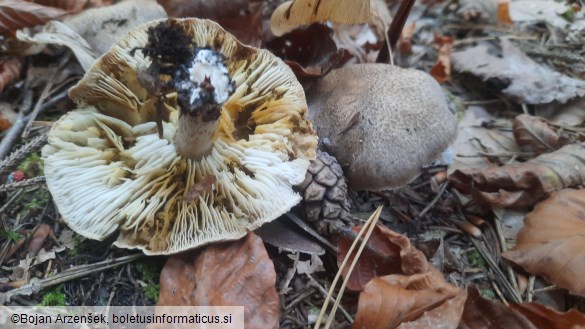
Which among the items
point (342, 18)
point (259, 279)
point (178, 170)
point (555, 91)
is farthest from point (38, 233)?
point (555, 91)

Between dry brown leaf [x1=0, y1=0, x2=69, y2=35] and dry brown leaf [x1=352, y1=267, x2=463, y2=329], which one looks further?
dry brown leaf [x1=0, y1=0, x2=69, y2=35]

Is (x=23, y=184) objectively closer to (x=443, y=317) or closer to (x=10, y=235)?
(x=10, y=235)

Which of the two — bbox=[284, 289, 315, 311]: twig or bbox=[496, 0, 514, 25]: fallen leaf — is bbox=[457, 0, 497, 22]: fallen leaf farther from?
bbox=[284, 289, 315, 311]: twig

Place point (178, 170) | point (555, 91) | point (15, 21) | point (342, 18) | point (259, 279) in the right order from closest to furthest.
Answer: point (259, 279)
point (178, 170)
point (342, 18)
point (15, 21)
point (555, 91)

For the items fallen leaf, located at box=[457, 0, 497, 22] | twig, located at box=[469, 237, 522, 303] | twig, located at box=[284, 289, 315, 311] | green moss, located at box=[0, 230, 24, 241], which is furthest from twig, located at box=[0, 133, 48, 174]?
fallen leaf, located at box=[457, 0, 497, 22]

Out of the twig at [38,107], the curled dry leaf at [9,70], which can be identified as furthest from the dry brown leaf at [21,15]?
the twig at [38,107]

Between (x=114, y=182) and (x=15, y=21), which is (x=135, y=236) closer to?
(x=114, y=182)
